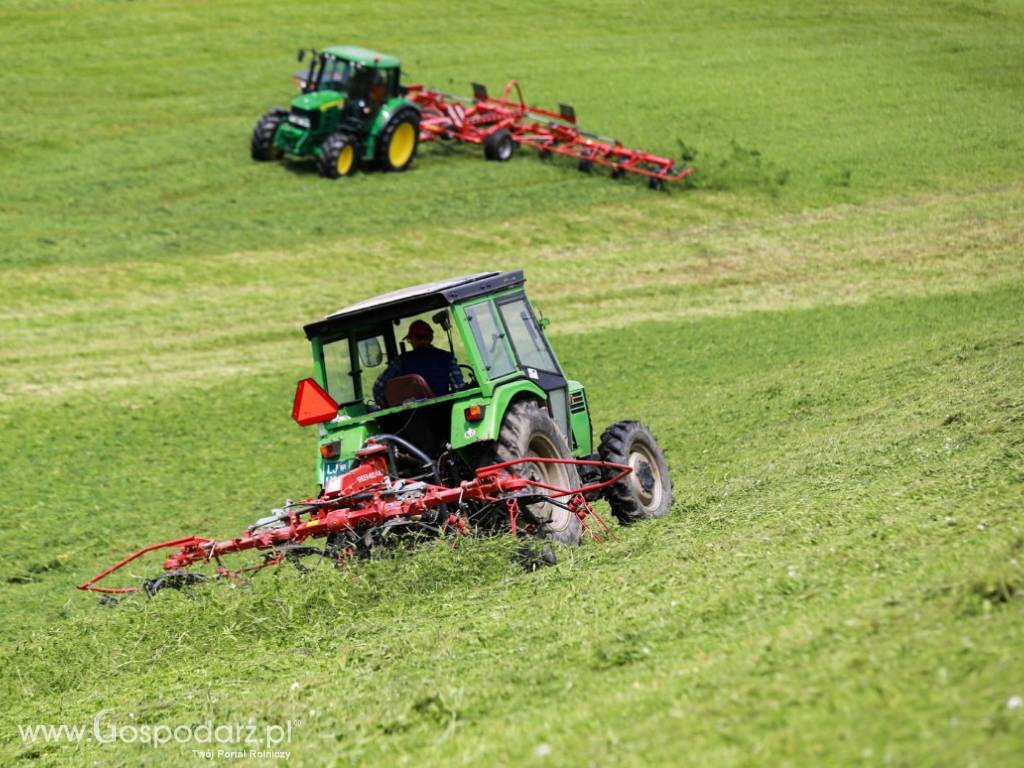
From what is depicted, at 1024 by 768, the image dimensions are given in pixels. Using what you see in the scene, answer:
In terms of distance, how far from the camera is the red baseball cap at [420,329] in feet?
35.0

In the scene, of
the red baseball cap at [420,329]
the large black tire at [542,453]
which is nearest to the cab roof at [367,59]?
the red baseball cap at [420,329]

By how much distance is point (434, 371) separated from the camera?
10.6m

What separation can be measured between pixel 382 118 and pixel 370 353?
17715mm

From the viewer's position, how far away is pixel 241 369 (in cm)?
1964

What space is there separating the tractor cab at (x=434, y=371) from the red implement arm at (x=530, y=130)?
18.5m

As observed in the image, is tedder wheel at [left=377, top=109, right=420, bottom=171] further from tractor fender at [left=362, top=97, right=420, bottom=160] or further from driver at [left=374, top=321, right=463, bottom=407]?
driver at [left=374, top=321, right=463, bottom=407]

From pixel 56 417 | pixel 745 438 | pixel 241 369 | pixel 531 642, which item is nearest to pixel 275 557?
pixel 531 642

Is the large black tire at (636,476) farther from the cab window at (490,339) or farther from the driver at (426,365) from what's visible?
the driver at (426,365)

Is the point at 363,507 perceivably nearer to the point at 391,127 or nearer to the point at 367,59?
the point at 367,59

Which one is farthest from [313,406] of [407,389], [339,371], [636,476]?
[636,476]

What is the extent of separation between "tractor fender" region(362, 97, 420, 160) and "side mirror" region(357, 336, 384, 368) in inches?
693

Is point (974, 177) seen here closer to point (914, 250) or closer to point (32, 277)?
point (914, 250)

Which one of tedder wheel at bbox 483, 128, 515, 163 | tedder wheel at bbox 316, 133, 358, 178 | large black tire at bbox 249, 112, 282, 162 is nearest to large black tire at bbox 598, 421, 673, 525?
tedder wheel at bbox 316, 133, 358, 178

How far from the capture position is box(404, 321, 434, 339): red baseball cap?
35.0 feet
